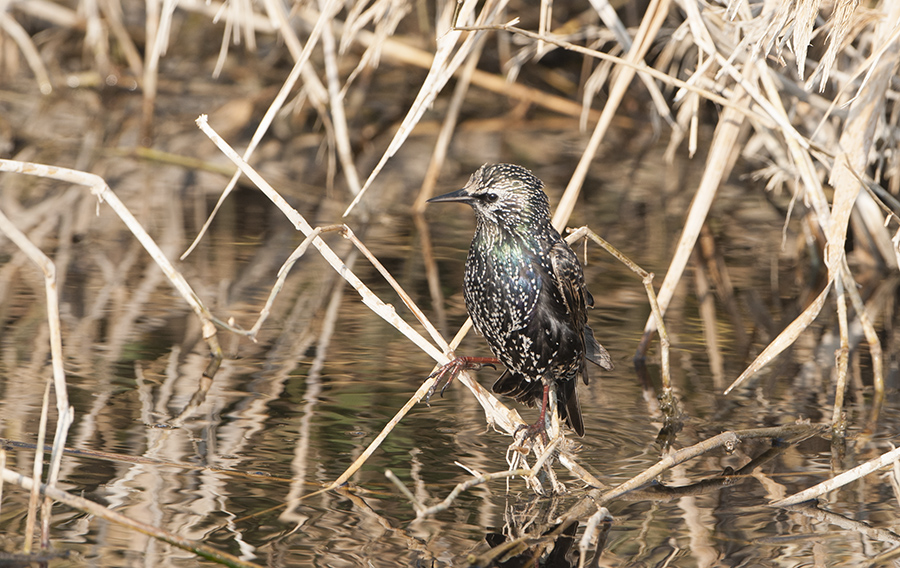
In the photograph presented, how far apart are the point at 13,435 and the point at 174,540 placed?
1188 millimetres

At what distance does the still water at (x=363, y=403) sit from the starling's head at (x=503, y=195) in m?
0.86

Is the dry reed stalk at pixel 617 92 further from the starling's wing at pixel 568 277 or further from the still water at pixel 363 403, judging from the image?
the still water at pixel 363 403

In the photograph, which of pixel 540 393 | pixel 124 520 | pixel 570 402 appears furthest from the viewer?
pixel 540 393

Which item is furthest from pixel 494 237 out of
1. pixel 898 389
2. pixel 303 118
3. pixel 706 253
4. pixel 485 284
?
pixel 303 118

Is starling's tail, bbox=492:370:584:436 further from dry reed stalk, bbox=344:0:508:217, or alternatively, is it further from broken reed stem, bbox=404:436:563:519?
dry reed stalk, bbox=344:0:508:217

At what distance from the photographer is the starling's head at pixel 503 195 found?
340 cm

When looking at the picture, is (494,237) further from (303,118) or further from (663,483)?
(303,118)

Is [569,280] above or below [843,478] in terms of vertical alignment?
above

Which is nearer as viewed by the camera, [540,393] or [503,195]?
[503,195]

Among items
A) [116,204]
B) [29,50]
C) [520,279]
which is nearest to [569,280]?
[520,279]

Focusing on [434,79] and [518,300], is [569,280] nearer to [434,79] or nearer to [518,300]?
[518,300]

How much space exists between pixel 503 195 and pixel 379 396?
114 cm

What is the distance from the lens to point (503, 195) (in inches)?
134

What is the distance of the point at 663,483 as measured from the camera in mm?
3510
